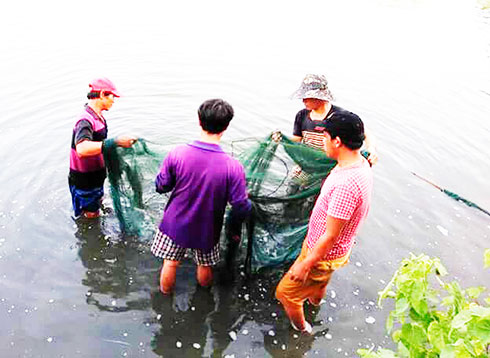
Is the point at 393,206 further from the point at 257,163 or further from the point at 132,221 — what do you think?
the point at 132,221

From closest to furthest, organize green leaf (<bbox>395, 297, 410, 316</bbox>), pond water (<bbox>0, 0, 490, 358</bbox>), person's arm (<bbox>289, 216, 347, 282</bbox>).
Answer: green leaf (<bbox>395, 297, 410, 316</bbox>)
person's arm (<bbox>289, 216, 347, 282</bbox>)
pond water (<bbox>0, 0, 490, 358</bbox>)

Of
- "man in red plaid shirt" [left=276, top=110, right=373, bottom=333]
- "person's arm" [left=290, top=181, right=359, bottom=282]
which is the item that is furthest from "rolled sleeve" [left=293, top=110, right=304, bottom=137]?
"person's arm" [left=290, top=181, right=359, bottom=282]

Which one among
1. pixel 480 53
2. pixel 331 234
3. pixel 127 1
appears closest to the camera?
pixel 331 234

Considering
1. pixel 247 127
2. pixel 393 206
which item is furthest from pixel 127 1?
pixel 393 206

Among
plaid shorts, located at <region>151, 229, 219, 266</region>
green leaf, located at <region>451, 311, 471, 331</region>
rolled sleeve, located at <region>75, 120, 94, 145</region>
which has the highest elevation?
green leaf, located at <region>451, 311, 471, 331</region>

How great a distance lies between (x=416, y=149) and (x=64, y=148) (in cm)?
630

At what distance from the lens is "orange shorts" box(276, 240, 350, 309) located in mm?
3686

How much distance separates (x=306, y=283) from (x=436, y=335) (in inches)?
76.6

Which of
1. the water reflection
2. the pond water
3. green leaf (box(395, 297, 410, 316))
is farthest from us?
the water reflection

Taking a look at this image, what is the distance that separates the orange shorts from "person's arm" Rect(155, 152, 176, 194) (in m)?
1.26

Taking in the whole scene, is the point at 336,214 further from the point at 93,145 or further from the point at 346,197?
the point at 93,145

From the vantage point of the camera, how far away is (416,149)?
8.34 meters

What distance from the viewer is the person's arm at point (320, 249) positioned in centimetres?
323

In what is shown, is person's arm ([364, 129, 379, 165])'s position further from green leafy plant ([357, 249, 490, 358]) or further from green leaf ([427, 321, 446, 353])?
green leaf ([427, 321, 446, 353])
